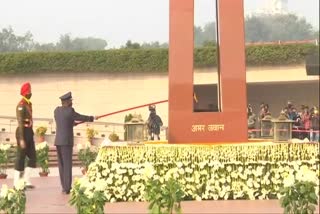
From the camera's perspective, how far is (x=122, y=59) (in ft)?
96.1

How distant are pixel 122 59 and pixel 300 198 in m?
24.3

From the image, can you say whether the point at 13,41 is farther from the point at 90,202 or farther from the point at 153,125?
the point at 90,202

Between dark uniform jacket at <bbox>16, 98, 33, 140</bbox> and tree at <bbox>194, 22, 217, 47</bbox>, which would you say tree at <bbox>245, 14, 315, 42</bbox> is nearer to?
tree at <bbox>194, 22, 217, 47</bbox>

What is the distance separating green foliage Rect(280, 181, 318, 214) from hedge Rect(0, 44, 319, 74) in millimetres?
22578

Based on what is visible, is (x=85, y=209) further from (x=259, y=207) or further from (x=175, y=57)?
(x=175, y=57)

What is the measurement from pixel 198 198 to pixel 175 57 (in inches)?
73.8

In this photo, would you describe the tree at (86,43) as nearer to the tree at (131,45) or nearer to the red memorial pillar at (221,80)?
the tree at (131,45)

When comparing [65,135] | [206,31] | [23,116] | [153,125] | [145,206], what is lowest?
[145,206]

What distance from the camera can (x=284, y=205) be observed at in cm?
536

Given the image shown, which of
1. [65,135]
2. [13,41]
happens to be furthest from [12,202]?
[13,41]

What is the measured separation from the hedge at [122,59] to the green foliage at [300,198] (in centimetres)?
2258

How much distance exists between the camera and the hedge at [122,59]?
27.7 meters

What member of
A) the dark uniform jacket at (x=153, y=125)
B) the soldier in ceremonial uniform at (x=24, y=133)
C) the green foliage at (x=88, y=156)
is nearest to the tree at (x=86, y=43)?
the dark uniform jacket at (x=153, y=125)

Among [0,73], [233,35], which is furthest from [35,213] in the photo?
[0,73]
